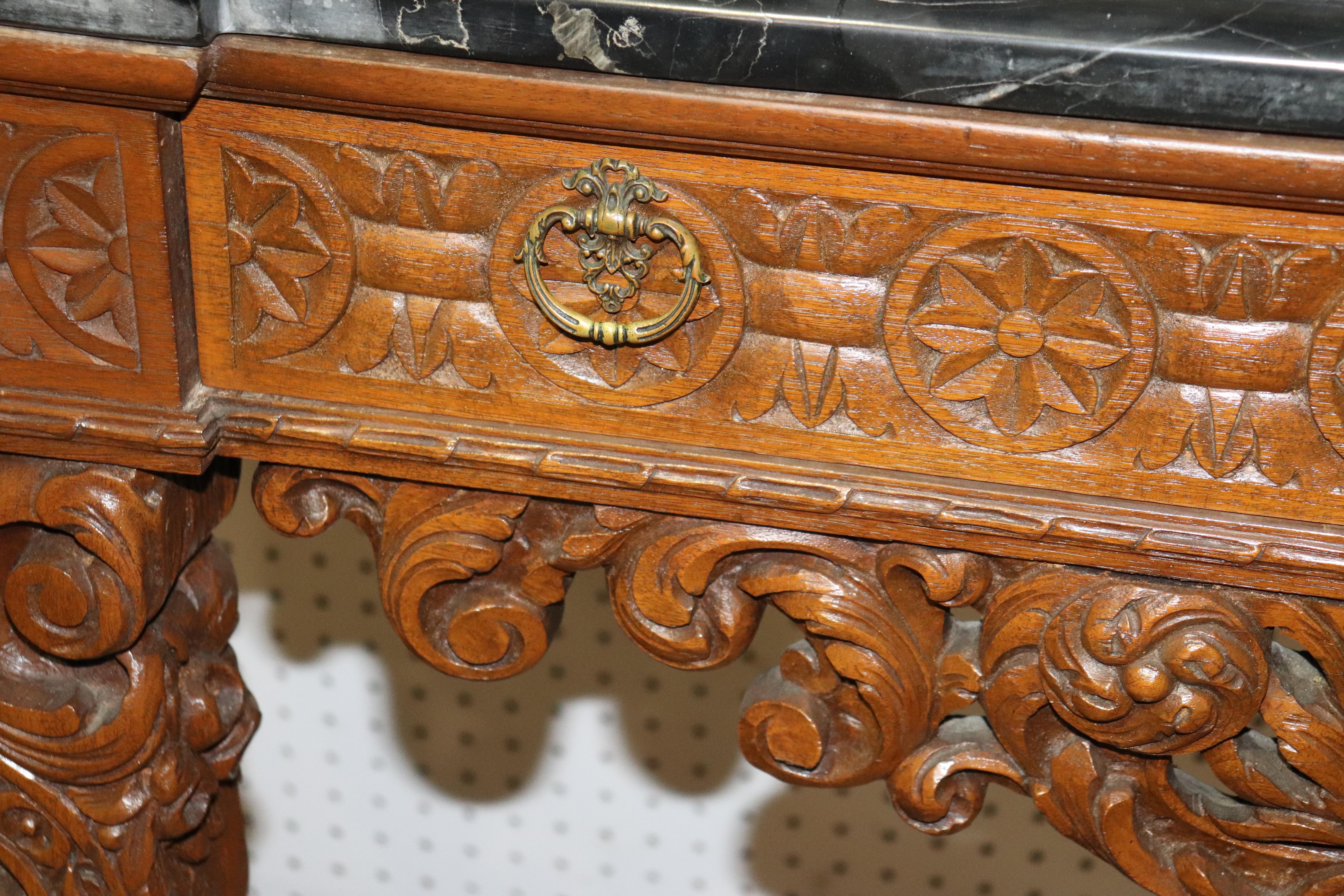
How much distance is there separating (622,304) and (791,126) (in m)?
0.11

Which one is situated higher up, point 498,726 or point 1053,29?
point 1053,29

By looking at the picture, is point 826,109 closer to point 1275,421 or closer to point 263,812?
point 1275,421

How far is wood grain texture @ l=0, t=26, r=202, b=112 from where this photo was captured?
565 millimetres

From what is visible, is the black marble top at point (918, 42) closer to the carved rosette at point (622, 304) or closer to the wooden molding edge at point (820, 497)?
the carved rosette at point (622, 304)

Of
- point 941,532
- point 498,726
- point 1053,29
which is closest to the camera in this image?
point 1053,29

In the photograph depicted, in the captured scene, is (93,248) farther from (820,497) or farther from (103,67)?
(820,497)

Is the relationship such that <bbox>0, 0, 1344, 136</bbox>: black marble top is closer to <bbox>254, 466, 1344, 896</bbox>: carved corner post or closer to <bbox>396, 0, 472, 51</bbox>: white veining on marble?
<bbox>396, 0, 472, 51</bbox>: white veining on marble

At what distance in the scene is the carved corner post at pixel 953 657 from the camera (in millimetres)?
618

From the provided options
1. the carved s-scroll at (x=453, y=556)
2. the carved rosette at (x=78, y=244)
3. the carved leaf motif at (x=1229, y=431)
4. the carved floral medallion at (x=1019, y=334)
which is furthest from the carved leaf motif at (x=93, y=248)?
the carved leaf motif at (x=1229, y=431)

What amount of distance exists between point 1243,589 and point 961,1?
0.28 m

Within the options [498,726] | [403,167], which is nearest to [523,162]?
[403,167]

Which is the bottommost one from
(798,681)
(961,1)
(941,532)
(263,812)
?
(263,812)

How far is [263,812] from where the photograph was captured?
1424mm

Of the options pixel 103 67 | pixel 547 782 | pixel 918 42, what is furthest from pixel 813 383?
pixel 547 782
